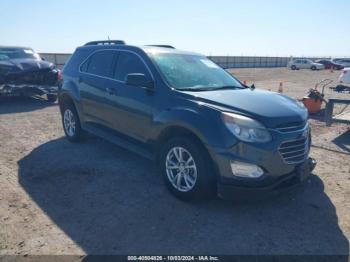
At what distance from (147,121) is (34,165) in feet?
7.35

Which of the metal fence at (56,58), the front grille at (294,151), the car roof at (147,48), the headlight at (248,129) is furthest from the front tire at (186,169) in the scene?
the metal fence at (56,58)

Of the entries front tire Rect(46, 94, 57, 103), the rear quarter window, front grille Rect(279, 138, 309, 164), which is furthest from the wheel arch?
front tire Rect(46, 94, 57, 103)

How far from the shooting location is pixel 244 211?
3924 mm

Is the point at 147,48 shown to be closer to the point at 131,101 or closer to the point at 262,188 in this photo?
the point at 131,101

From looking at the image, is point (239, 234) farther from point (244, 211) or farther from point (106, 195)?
point (106, 195)

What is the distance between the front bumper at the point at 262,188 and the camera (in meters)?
3.54

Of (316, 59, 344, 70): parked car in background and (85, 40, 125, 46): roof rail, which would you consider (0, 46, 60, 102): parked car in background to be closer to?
(85, 40, 125, 46): roof rail

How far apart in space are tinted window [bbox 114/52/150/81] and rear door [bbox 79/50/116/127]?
0.17 meters

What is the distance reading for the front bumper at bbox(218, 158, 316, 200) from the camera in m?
3.54

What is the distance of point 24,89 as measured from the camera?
1048cm

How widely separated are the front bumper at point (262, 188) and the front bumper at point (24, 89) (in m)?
8.88

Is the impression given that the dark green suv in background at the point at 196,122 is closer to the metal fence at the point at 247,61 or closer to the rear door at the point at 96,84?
the rear door at the point at 96,84

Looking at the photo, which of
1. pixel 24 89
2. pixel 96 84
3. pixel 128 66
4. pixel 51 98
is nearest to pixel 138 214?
pixel 128 66

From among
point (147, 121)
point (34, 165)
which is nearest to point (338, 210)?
point (147, 121)
